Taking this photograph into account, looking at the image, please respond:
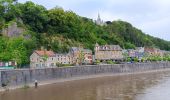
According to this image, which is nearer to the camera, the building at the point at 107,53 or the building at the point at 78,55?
Result: the building at the point at 78,55

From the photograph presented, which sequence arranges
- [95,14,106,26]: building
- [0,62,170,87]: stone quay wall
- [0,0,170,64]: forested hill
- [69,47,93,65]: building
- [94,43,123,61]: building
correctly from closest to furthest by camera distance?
[0,62,170,87]: stone quay wall → [0,0,170,64]: forested hill → [69,47,93,65]: building → [94,43,123,61]: building → [95,14,106,26]: building

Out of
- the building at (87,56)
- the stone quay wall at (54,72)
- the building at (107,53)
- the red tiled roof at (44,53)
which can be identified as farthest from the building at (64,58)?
the building at (107,53)

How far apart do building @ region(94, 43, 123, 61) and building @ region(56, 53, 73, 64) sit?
14363mm

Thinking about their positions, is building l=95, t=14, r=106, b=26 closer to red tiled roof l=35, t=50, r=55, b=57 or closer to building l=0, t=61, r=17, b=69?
red tiled roof l=35, t=50, r=55, b=57

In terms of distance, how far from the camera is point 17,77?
1893 inches

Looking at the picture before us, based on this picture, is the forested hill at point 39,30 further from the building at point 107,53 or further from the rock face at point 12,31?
the building at point 107,53

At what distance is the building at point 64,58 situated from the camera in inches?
3147

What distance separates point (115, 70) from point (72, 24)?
2065 cm

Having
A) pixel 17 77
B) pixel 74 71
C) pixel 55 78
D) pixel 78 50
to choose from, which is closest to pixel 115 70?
pixel 78 50

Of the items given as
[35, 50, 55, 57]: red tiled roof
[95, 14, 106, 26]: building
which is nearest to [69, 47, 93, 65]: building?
[35, 50, 55, 57]: red tiled roof

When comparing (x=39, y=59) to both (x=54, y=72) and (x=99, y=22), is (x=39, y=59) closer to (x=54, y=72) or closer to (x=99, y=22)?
(x=54, y=72)

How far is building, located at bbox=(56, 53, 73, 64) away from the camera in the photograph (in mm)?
79938

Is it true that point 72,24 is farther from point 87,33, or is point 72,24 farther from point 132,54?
point 132,54

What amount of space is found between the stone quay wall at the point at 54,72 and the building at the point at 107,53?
1289cm
